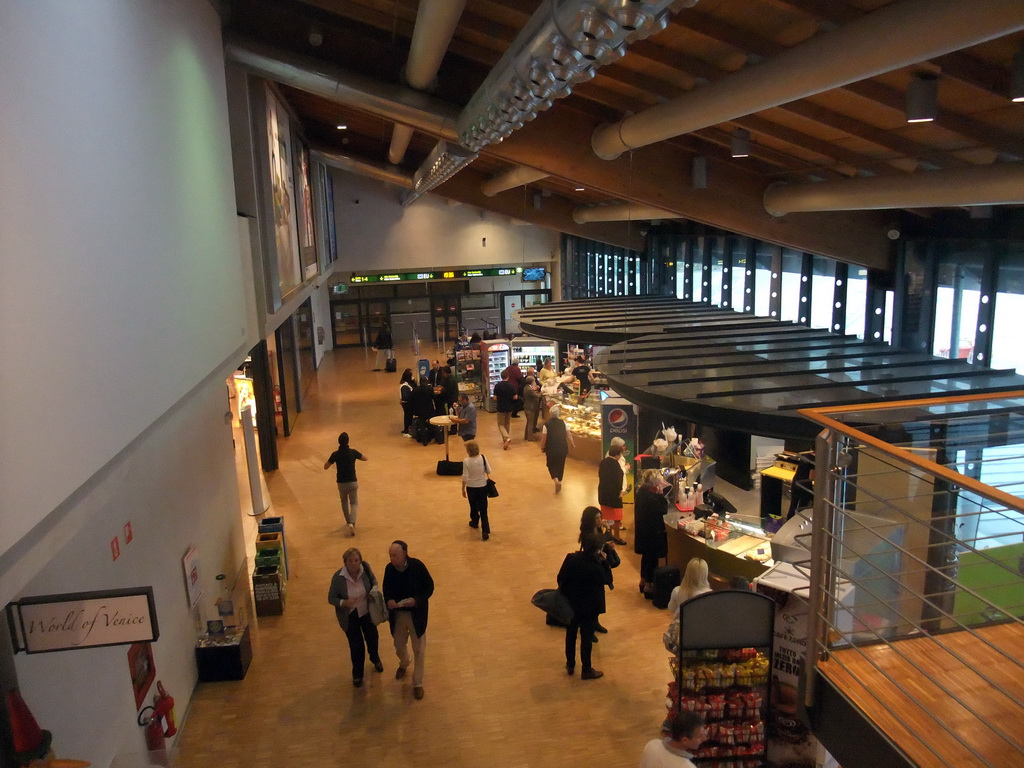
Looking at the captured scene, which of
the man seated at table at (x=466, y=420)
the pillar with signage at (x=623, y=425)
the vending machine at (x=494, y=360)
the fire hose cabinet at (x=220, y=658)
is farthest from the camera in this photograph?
the vending machine at (x=494, y=360)

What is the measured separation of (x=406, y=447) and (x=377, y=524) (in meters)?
4.01

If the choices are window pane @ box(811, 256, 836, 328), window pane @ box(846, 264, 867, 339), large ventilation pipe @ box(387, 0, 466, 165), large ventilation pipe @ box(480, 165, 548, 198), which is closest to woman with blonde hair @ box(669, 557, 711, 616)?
large ventilation pipe @ box(387, 0, 466, 165)

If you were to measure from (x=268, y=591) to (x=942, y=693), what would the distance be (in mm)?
6556

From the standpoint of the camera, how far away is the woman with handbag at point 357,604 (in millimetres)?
6449

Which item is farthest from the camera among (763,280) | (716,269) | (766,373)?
(716,269)

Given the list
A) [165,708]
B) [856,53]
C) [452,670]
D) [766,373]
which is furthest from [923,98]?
[165,708]

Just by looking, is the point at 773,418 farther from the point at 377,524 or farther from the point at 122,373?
the point at 377,524

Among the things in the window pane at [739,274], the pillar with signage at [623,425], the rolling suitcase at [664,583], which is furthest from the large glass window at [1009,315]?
the window pane at [739,274]

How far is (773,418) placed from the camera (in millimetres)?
5043

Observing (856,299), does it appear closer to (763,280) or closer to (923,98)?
(763,280)

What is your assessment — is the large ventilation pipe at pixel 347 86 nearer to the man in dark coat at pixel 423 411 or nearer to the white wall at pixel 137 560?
the white wall at pixel 137 560

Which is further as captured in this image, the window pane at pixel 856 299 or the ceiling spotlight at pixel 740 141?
the window pane at pixel 856 299

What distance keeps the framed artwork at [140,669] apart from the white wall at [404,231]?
19101 mm

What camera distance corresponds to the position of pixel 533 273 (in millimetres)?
26406
